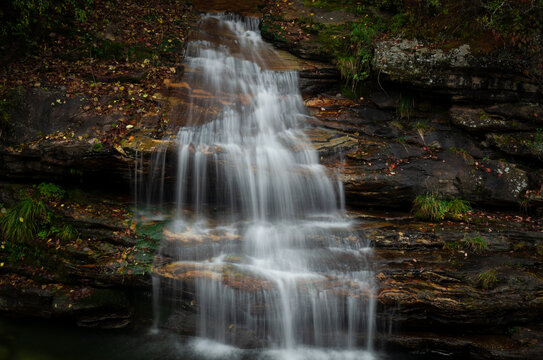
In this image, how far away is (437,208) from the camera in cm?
679

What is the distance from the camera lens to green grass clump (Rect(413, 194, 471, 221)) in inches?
266

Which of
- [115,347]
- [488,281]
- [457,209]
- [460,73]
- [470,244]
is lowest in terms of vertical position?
[115,347]

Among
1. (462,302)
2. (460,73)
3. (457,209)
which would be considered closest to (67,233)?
(462,302)

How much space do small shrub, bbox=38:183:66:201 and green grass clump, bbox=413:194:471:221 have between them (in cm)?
707

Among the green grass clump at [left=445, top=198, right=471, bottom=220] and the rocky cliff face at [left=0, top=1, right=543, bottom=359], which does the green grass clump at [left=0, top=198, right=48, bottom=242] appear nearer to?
the rocky cliff face at [left=0, top=1, right=543, bottom=359]

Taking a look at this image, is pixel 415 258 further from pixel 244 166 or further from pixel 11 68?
pixel 11 68

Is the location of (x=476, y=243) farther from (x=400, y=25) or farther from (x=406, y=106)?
(x=400, y=25)

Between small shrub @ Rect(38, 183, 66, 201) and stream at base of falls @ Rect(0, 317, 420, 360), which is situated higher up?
small shrub @ Rect(38, 183, 66, 201)

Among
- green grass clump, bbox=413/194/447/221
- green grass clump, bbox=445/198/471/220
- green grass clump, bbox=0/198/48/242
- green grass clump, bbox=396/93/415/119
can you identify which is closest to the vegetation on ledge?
green grass clump, bbox=396/93/415/119

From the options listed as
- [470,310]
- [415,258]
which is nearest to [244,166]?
[415,258]

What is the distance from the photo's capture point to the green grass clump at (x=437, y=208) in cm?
676

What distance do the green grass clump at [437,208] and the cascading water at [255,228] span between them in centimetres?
156

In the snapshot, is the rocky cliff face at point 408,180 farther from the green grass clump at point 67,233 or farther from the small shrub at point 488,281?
the green grass clump at point 67,233

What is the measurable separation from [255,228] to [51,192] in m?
4.04
